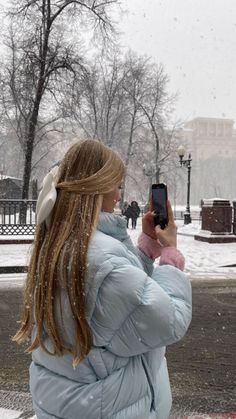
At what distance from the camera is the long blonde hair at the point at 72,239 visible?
4.88 feet

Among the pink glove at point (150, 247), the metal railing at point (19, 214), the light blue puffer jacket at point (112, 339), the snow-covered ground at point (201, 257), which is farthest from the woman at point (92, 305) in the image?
the metal railing at point (19, 214)

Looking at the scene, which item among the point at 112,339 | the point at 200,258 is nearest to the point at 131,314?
the point at 112,339

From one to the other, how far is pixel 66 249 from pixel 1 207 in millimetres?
16560

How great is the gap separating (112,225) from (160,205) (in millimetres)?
317

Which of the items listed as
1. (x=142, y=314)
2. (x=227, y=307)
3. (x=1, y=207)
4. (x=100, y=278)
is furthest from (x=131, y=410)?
(x=1, y=207)

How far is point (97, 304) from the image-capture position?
1.50 meters

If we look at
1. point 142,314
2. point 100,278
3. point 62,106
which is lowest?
point 142,314

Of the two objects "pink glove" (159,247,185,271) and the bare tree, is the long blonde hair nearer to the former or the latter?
"pink glove" (159,247,185,271)

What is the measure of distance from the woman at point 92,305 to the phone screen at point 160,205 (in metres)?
0.24

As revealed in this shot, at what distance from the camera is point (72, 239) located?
153cm

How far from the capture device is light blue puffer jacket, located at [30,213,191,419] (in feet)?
4.85

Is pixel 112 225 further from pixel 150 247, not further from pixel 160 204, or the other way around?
pixel 150 247

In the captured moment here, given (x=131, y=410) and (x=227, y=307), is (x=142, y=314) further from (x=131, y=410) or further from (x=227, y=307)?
(x=227, y=307)

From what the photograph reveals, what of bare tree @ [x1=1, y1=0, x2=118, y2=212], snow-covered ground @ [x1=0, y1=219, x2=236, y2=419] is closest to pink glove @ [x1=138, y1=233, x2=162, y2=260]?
snow-covered ground @ [x1=0, y1=219, x2=236, y2=419]
